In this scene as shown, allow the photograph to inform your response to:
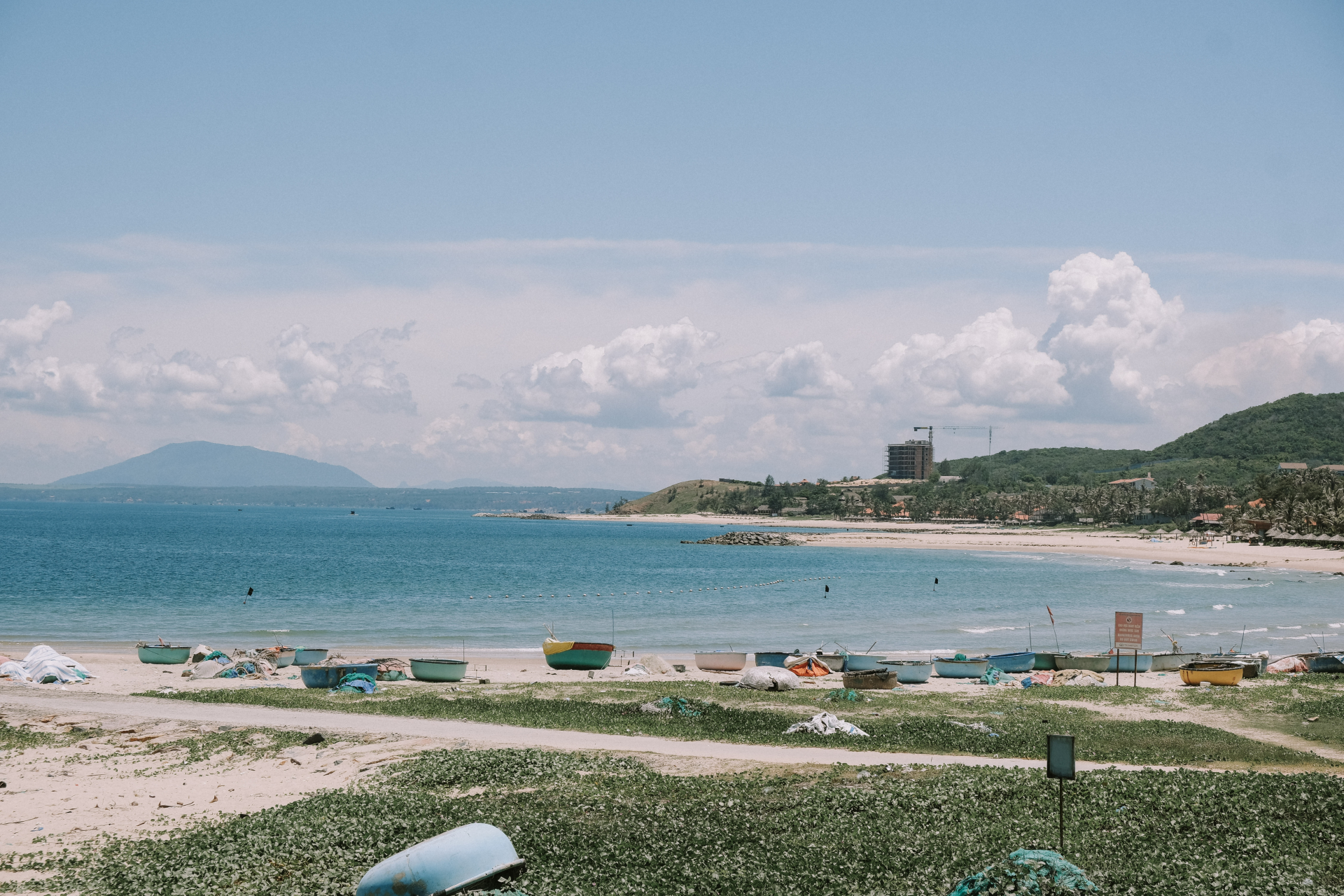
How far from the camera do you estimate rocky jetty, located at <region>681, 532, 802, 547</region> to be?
17712 cm

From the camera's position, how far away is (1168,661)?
41.2m

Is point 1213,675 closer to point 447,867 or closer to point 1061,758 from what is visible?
point 1061,758

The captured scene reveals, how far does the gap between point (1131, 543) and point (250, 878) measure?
518ft

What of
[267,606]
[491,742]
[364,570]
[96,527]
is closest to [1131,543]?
[364,570]

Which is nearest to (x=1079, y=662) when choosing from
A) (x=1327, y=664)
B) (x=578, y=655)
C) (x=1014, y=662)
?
(x=1014, y=662)

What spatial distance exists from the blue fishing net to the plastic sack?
67.2 ft

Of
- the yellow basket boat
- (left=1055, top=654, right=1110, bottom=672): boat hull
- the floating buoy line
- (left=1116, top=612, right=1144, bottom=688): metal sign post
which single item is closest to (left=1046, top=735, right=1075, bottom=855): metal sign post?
(left=1116, top=612, right=1144, bottom=688): metal sign post

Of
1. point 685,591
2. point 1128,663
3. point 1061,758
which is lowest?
point 685,591

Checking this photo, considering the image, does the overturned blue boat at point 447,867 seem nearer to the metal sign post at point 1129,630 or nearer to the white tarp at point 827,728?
the white tarp at point 827,728

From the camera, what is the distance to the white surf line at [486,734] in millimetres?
19766

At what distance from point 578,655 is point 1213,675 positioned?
2369 centimetres

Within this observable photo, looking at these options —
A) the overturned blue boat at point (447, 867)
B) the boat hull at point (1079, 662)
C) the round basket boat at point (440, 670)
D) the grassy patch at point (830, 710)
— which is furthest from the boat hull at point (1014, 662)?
the overturned blue boat at point (447, 867)

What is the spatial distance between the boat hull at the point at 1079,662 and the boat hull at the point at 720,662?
13085mm

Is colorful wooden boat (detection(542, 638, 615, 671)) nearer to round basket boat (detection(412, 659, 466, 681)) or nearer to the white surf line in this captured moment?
round basket boat (detection(412, 659, 466, 681))
